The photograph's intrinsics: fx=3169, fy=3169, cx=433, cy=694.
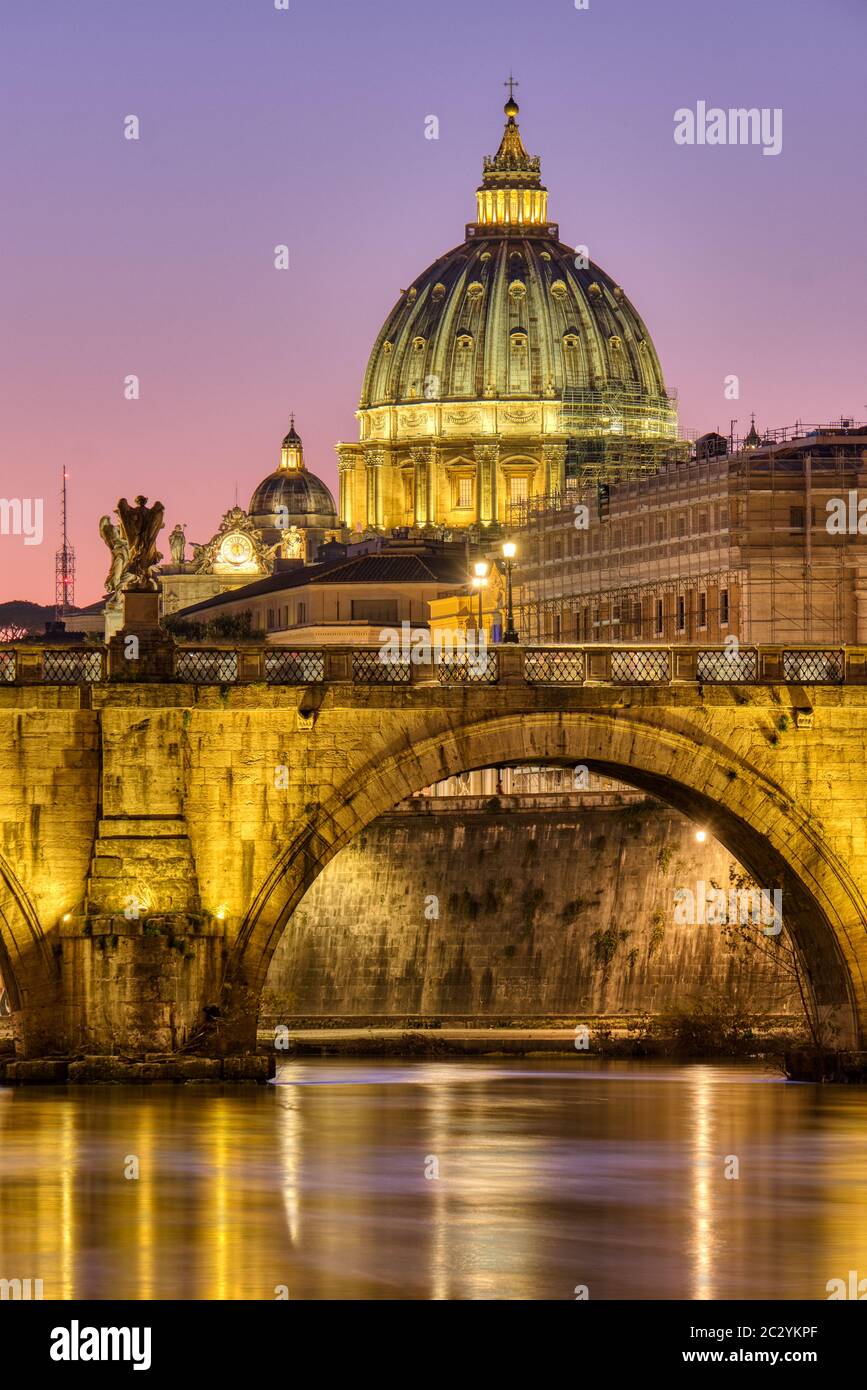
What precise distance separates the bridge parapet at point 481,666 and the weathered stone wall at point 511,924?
17320mm

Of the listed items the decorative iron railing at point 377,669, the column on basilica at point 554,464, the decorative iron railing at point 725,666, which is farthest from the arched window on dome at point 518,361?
the decorative iron railing at point 377,669

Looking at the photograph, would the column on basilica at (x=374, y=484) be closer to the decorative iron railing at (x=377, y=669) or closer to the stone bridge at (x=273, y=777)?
the decorative iron railing at (x=377, y=669)

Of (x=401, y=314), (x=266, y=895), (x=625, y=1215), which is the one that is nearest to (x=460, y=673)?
(x=266, y=895)

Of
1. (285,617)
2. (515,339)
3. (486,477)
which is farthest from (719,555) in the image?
(515,339)

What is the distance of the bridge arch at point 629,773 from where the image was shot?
146ft

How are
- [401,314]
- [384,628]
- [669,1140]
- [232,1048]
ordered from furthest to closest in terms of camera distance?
1. [401,314]
2. [384,628]
3. [232,1048]
4. [669,1140]

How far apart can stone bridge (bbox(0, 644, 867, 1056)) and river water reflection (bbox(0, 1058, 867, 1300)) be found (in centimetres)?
218

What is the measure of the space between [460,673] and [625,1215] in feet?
65.9

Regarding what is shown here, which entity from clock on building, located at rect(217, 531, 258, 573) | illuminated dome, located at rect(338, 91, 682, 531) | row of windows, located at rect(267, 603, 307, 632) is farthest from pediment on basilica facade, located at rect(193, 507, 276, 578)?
row of windows, located at rect(267, 603, 307, 632)

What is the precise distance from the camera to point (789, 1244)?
24.5 m

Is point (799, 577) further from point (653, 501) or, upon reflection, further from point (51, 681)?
point (51, 681)

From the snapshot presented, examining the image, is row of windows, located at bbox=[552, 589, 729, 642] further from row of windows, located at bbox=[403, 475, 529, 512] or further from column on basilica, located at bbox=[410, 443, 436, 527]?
column on basilica, located at bbox=[410, 443, 436, 527]
